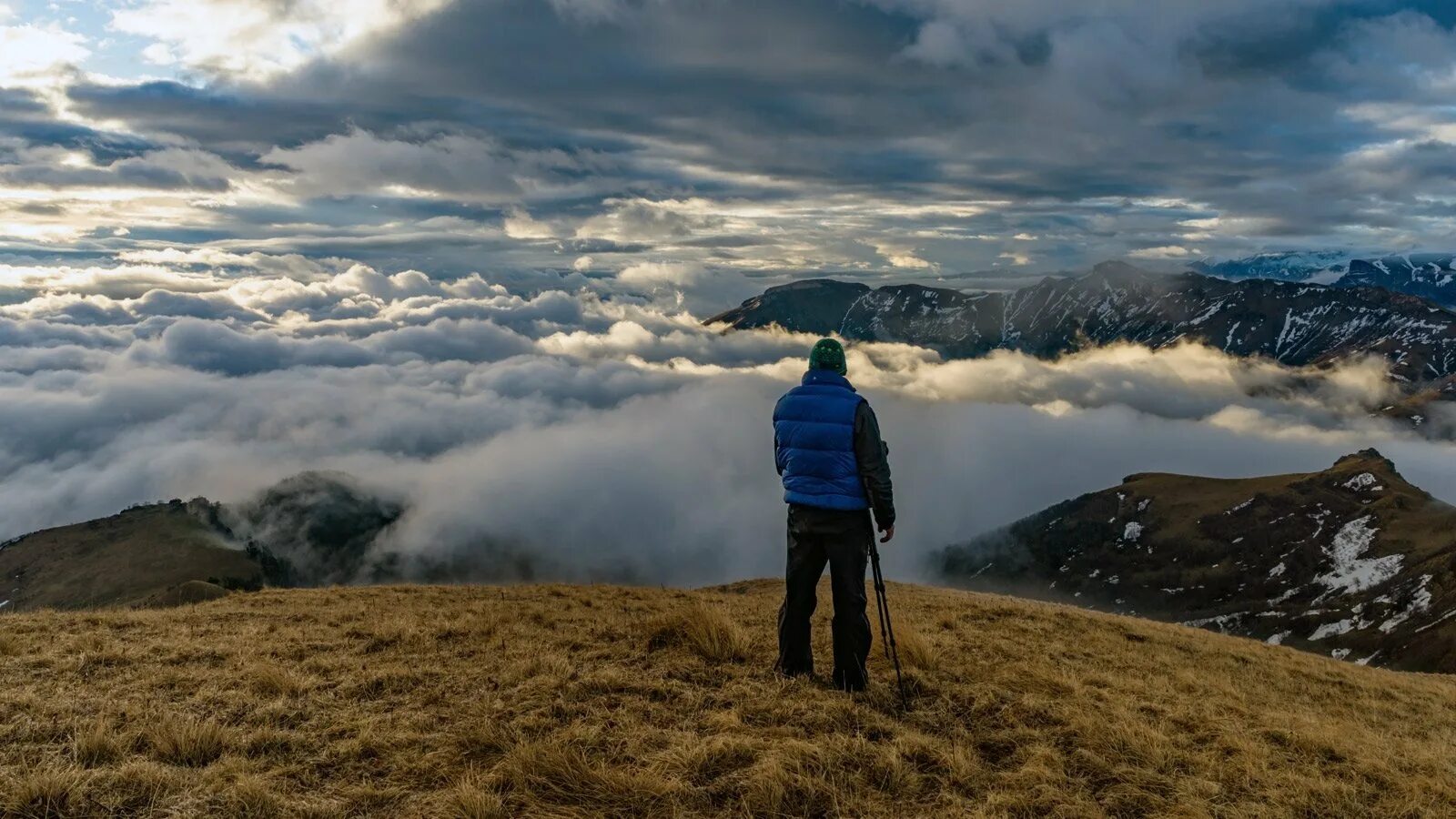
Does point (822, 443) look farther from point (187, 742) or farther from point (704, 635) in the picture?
point (187, 742)

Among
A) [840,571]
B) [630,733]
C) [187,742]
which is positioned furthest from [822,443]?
[187,742]

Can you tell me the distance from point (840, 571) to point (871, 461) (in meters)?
1.37

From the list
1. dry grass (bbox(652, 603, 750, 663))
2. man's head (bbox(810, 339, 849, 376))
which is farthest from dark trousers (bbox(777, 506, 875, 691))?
man's head (bbox(810, 339, 849, 376))

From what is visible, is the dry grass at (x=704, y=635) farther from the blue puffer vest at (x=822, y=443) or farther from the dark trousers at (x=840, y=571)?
the blue puffer vest at (x=822, y=443)

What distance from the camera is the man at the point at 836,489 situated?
28.7 ft

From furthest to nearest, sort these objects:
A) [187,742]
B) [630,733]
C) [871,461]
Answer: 1. [871,461]
2. [630,733]
3. [187,742]

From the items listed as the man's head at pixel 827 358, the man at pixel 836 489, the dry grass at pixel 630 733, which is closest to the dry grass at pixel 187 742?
the dry grass at pixel 630 733

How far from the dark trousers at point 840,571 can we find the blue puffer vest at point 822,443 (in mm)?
231

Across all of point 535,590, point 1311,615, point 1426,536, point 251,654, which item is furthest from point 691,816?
point 1426,536

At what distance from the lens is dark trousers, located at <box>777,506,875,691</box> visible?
8859mm

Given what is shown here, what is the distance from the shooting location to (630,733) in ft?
23.5

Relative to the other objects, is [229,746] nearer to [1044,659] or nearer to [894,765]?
[894,765]

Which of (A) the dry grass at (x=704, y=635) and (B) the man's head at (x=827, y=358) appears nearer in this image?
(B) the man's head at (x=827, y=358)

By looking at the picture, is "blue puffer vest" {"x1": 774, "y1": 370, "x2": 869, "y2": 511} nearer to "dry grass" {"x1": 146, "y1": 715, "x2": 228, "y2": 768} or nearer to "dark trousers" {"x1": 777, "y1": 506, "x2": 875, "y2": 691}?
"dark trousers" {"x1": 777, "y1": 506, "x2": 875, "y2": 691}
